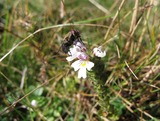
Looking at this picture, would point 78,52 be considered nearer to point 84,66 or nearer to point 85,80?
point 84,66

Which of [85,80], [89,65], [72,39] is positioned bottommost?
[89,65]

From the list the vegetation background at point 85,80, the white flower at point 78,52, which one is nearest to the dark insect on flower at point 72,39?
the white flower at point 78,52

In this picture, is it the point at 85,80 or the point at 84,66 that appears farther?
the point at 85,80

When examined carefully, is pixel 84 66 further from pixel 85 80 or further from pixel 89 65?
pixel 85 80

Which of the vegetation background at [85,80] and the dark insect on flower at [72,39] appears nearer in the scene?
the dark insect on flower at [72,39]

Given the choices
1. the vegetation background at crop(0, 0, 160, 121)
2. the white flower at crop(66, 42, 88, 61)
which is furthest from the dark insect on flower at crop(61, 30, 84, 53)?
the vegetation background at crop(0, 0, 160, 121)

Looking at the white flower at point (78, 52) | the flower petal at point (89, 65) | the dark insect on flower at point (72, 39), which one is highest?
the dark insect on flower at point (72, 39)

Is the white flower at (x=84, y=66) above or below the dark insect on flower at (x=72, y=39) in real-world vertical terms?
below

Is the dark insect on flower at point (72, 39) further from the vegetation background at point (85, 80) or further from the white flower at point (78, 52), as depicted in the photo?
the vegetation background at point (85, 80)

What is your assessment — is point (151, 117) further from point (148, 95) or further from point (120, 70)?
point (120, 70)

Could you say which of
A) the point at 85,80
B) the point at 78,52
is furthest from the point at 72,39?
the point at 85,80

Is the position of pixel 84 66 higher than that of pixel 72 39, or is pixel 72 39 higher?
pixel 72 39
